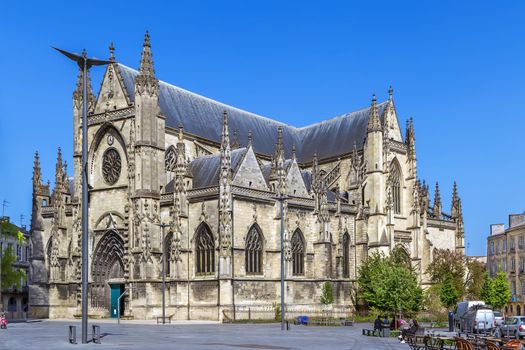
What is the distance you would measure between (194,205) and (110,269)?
351 inches

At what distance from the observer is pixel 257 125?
65.8m

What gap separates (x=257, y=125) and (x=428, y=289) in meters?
20.3

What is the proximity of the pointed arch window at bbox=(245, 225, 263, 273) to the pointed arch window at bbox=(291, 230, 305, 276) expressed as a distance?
356 centimetres

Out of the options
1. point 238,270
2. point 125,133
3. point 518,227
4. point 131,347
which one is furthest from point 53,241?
point 518,227

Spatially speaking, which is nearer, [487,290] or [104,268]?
[104,268]

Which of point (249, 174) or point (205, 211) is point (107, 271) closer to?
point (205, 211)

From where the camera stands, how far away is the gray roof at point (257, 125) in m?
56.3

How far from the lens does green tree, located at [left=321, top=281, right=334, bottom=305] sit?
51.6m

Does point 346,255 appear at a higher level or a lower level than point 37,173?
lower

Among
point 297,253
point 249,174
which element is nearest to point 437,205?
point 297,253

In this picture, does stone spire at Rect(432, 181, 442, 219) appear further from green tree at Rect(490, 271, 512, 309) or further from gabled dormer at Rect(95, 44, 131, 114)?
gabled dormer at Rect(95, 44, 131, 114)

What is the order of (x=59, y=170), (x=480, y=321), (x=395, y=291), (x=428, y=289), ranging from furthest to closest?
(x=428, y=289), (x=59, y=170), (x=395, y=291), (x=480, y=321)

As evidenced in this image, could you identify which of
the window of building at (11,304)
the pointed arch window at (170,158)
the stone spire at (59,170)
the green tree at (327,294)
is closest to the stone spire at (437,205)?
the green tree at (327,294)

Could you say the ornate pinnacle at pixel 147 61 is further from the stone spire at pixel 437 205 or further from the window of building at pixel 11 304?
the window of building at pixel 11 304
